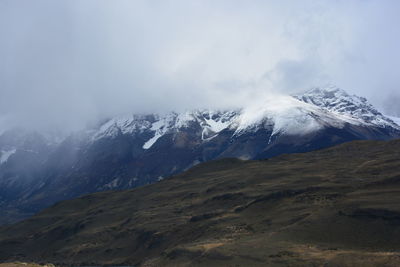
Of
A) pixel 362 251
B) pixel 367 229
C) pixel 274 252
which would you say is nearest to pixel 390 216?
pixel 367 229

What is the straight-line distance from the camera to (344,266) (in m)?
166

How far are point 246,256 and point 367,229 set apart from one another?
42.4 m

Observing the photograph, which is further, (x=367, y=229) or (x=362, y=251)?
(x=367, y=229)

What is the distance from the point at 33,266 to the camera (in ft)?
513

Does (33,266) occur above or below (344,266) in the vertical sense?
above

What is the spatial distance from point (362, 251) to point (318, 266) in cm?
1879

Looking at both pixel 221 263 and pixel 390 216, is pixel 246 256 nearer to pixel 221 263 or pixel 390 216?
pixel 221 263

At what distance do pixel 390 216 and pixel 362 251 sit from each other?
2511cm

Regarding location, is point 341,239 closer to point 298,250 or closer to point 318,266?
point 298,250

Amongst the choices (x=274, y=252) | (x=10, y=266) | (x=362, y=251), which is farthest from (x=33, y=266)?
(x=362, y=251)

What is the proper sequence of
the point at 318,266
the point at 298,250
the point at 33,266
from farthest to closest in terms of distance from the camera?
the point at 298,250
the point at 318,266
the point at 33,266

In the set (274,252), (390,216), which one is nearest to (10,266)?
(274,252)

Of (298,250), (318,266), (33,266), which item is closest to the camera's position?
(33,266)

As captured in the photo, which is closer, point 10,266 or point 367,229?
point 10,266
